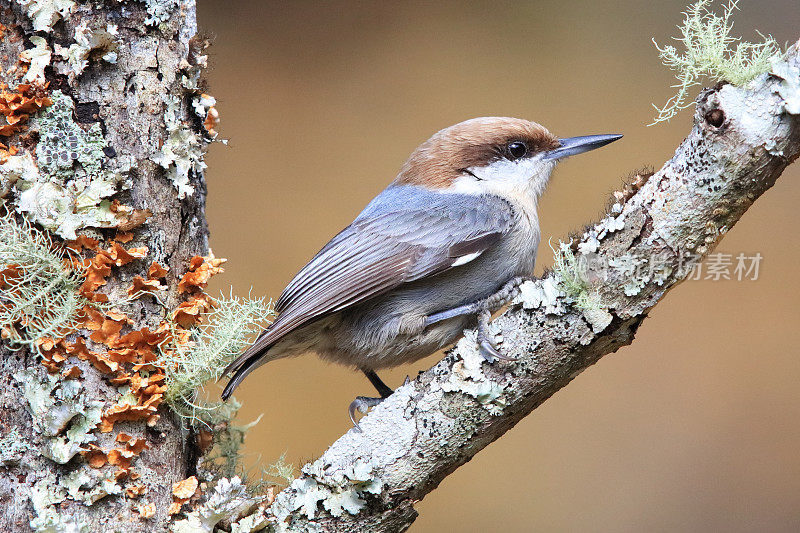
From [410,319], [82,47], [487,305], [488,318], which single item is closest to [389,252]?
[410,319]

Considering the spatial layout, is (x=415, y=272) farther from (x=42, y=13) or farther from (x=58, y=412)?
(x=42, y=13)

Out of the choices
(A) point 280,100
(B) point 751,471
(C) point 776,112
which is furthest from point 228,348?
(B) point 751,471

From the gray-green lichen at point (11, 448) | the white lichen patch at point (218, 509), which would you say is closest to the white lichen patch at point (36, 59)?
the gray-green lichen at point (11, 448)

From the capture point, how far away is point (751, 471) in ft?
10.8

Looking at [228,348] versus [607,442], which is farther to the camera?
[607,442]

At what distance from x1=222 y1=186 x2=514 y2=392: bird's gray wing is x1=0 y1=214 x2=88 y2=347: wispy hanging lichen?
411 mm

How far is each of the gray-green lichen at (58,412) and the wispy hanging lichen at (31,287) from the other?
0.09m

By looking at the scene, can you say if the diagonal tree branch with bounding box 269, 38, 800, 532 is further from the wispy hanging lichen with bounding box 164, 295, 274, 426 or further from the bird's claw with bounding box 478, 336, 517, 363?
the wispy hanging lichen with bounding box 164, 295, 274, 426

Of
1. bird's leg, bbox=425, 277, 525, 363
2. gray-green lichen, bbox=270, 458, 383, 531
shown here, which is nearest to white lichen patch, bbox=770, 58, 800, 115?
bird's leg, bbox=425, 277, 525, 363

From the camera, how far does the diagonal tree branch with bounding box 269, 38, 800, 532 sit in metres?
1.42

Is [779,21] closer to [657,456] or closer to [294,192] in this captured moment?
[657,456]

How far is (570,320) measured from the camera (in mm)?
1572

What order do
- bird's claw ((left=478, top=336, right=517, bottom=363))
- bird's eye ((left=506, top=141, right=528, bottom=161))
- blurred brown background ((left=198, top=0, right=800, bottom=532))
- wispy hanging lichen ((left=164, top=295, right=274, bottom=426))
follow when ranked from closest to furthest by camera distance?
1. bird's claw ((left=478, top=336, right=517, bottom=363))
2. wispy hanging lichen ((left=164, top=295, right=274, bottom=426))
3. bird's eye ((left=506, top=141, right=528, bottom=161))
4. blurred brown background ((left=198, top=0, right=800, bottom=532))

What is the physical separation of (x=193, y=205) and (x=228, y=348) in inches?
14.3
